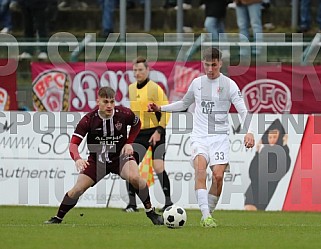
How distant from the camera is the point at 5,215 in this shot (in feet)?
48.0

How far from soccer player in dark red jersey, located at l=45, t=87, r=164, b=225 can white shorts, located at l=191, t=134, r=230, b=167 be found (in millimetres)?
858

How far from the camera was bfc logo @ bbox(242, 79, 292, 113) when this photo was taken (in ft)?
57.5

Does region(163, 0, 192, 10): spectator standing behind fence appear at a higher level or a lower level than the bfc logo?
higher

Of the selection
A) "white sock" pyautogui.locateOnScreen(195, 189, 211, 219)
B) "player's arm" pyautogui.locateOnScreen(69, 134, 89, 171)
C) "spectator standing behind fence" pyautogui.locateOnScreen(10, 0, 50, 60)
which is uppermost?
"spectator standing behind fence" pyautogui.locateOnScreen(10, 0, 50, 60)

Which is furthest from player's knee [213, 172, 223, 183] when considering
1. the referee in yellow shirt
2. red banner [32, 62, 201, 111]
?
red banner [32, 62, 201, 111]

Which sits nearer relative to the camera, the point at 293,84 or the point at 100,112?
the point at 100,112

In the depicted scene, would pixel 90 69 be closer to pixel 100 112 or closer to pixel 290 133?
pixel 290 133

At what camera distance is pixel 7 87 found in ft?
61.4

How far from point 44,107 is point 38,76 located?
2.15ft

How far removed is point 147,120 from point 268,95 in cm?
289

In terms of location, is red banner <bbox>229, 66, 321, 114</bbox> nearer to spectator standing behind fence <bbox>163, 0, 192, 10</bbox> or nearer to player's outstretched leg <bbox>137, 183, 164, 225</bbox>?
spectator standing behind fence <bbox>163, 0, 192, 10</bbox>

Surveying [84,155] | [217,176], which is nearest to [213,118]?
[217,176]

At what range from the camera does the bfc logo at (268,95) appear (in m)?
17.5

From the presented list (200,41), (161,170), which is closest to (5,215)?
(161,170)
